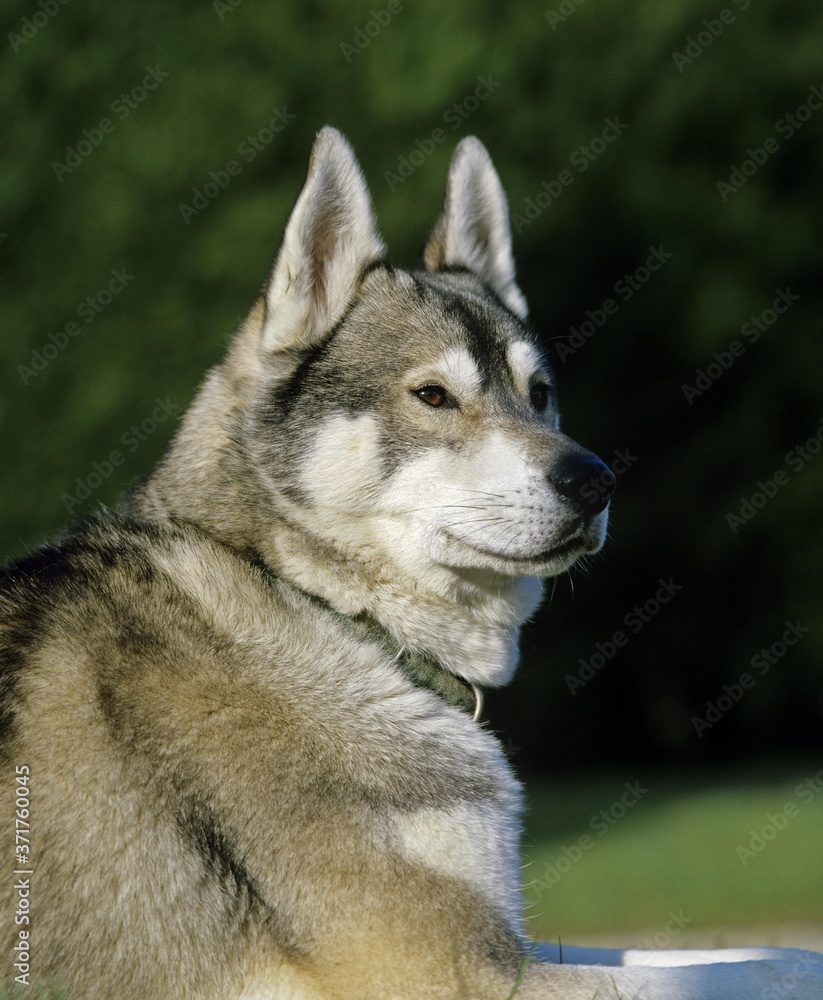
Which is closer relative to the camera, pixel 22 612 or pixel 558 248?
pixel 22 612

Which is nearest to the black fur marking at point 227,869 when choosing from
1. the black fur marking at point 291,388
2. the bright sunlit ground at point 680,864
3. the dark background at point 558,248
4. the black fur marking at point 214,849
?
the black fur marking at point 214,849

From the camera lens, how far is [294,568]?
3.28 metres

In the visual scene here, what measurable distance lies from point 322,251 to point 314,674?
58.2 inches

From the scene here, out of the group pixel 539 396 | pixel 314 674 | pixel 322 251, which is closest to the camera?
pixel 314 674

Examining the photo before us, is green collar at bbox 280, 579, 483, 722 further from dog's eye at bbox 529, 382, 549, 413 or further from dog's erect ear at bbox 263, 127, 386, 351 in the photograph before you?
dog's eye at bbox 529, 382, 549, 413

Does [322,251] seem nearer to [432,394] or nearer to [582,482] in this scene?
[432,394]

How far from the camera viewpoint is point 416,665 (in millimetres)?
3316

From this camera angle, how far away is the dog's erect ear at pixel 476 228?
435cm

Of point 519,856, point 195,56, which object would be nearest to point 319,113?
point 195,56

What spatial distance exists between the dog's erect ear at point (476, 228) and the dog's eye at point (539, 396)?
56 centimetres

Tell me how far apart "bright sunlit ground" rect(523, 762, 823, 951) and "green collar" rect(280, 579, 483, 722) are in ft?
5.96

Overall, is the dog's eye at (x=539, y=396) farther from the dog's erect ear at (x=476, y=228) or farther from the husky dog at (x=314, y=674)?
the dog's erect ear at (x=476, y=228)

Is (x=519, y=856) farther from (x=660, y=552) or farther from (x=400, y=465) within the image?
(x=660, y=552)

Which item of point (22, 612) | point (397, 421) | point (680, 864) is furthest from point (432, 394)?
point (680, 864)
